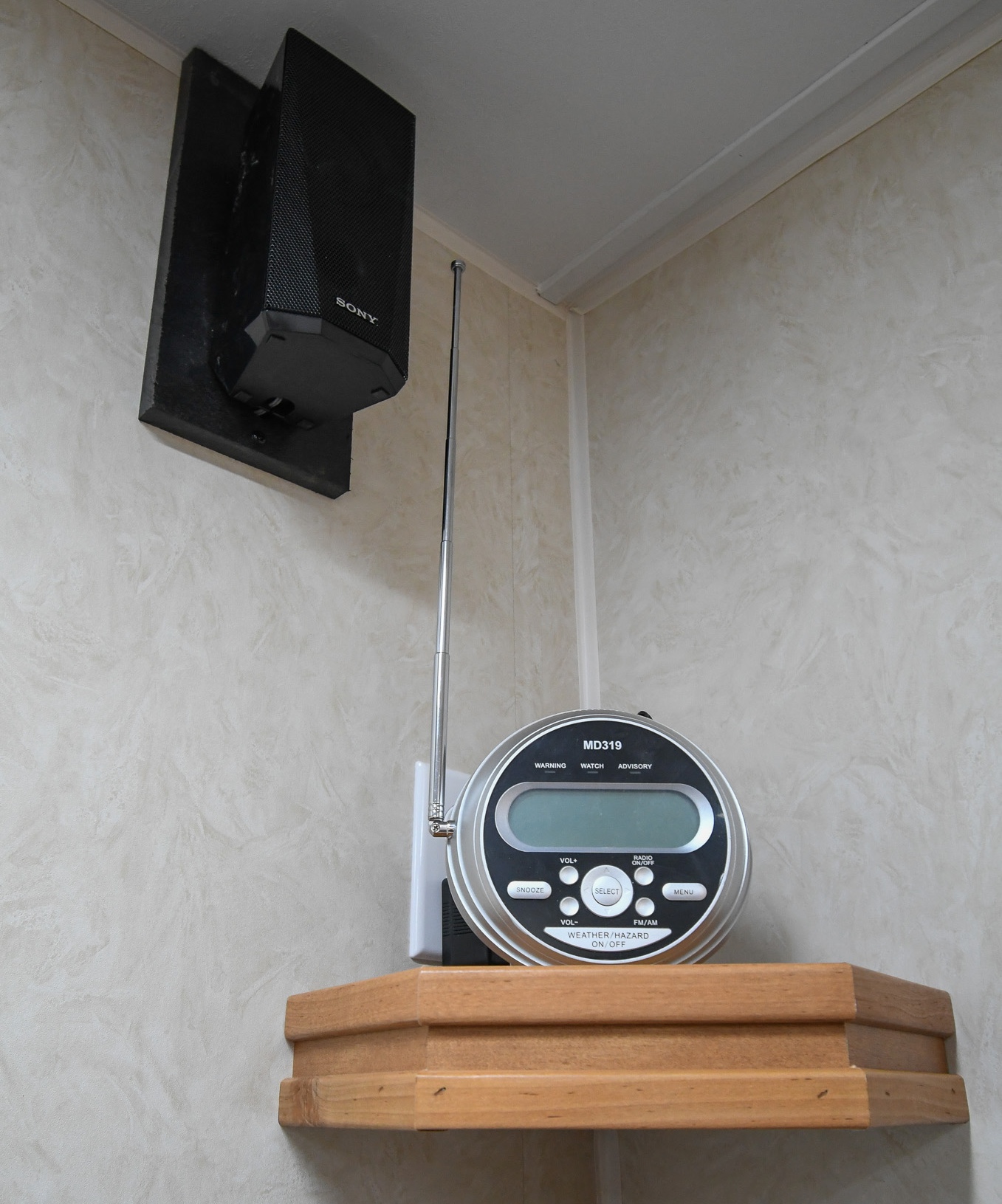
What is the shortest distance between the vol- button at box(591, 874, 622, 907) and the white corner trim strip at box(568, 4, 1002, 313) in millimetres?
882

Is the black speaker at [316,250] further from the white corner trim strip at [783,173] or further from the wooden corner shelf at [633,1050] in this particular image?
the wooden corner shelf at [633,1050]

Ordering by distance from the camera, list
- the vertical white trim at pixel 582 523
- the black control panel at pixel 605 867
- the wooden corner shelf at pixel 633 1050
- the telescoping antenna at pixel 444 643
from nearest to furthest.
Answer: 1. the wooden corner shelf at pixel 633 1050
2. the black control panel at pixel 605 867
3. the telescoping antenna at pixel 444 643
4. the vertical white trim at pixel 582 523

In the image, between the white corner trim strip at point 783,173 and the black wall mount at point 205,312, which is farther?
the white corner trim strip at point 783,173

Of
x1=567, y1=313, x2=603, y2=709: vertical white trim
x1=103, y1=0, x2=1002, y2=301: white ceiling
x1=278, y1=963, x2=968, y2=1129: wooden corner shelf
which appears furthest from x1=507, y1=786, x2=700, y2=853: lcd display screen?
Answer: x1=103, y1=0, x2=1002, y2=301: white ceiling

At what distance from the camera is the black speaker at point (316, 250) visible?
90 centimetres

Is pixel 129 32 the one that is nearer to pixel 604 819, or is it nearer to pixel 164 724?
pixel 164 724

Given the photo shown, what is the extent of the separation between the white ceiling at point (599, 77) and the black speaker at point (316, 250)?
9 centimetres

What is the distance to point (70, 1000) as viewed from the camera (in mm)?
753

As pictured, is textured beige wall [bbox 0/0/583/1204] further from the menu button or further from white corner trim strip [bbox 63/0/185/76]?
the menu button

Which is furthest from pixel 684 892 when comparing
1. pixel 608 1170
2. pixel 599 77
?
pixel 599 77

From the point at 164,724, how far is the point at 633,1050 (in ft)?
1.53

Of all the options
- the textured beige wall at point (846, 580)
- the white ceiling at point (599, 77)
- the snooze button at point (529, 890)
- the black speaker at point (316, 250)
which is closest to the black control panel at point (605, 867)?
the snooze button at point (529, 890)

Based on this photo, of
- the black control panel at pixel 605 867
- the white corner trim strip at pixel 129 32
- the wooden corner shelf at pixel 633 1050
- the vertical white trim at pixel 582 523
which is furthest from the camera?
the vertical white trim at pixel 582 523

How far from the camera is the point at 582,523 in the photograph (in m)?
1.33
